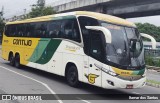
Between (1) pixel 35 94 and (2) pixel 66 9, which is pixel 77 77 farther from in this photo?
(2) pixel 66 9

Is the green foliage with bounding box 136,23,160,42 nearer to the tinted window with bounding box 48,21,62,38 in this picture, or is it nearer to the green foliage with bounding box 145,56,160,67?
the green foliage with bounding box 145,56,160,67

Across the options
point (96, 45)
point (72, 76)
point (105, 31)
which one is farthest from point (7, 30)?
point (105, 31)

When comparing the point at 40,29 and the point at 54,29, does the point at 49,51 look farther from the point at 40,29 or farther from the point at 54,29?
the point at 40,29

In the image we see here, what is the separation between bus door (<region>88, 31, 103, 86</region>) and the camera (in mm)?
12750

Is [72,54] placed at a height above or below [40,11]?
below

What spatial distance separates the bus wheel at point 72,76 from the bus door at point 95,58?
1.17m

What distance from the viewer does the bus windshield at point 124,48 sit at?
1249 cm

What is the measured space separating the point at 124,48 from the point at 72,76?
3.01m

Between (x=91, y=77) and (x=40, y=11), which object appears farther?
(x=40, y=11)

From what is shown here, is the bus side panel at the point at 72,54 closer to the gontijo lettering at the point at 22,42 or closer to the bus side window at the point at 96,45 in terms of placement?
the bus side window at the point at 96,45

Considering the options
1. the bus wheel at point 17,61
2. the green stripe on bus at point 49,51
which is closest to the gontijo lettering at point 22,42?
the bus wheel at point 17,61

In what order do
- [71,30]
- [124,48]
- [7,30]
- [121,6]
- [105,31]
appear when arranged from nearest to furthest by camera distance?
[105,31], [124,48], [71,30], [7,30], [121,6]

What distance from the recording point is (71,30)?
49.0ft

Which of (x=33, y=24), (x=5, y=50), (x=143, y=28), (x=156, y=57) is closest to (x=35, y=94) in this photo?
(x=33, y=24)
